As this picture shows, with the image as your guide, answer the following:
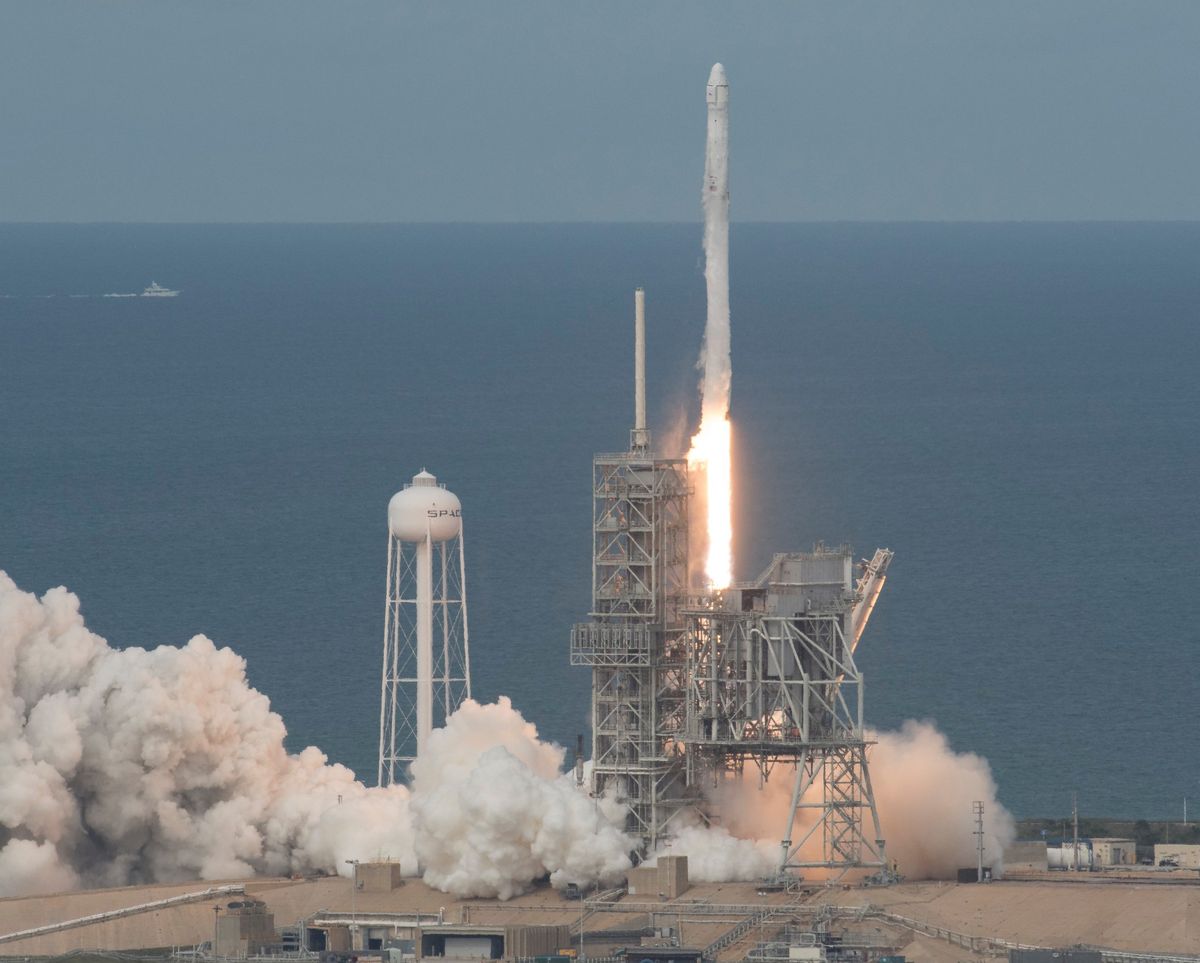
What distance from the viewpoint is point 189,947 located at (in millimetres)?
78938

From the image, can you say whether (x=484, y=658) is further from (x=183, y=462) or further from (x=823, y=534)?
(x=183, y=462)

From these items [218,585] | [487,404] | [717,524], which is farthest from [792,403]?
[717,524]

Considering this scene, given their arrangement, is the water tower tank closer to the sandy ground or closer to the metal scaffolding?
the metal scaffolding

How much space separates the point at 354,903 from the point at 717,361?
633 inches

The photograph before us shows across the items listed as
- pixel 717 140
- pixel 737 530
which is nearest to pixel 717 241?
pixel 717 140

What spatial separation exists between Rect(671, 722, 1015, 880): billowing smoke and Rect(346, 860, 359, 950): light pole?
24.6ft

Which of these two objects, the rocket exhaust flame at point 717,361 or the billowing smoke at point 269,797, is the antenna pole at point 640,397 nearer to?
the rocket exhaust flame at point 717,361

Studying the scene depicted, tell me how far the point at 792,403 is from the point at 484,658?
78.3 meters

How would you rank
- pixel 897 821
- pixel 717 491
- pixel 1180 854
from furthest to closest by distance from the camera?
pixel 717 491 → pixel 1180 854 → pixel 897 821

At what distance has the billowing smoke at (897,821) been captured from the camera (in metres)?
80.6

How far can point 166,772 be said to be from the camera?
291 feet

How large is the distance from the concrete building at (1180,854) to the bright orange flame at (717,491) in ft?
40.9

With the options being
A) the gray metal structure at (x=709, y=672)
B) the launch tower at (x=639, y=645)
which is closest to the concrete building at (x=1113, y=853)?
the gray metal structure at (x=709, y=672)

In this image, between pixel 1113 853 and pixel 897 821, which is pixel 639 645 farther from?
pixel 1113 853
